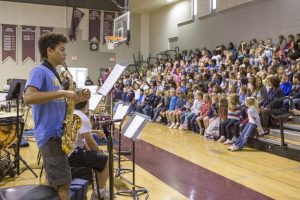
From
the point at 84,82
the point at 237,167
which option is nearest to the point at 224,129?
the point at 237,167

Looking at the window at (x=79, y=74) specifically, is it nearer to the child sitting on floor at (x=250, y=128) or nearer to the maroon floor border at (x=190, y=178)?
the maroon floor border at (x=190, y=178)

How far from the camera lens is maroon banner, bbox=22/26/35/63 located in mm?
17000

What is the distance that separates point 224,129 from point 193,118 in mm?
1471

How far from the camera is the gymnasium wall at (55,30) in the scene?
16734mm

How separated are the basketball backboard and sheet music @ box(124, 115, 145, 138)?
1024cm

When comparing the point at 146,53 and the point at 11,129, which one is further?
the point at 146,53

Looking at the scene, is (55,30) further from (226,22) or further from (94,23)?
(226,22)

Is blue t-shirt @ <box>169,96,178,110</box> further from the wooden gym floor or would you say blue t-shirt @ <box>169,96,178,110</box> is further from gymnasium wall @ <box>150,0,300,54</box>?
gymnasium wall @ <box>150,0,300,54</box>

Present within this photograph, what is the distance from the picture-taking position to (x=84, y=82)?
58.0 feet

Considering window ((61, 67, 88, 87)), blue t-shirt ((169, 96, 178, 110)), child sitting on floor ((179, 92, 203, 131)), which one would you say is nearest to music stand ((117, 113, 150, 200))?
child sitting on floor ((179, 92, 203, 131))

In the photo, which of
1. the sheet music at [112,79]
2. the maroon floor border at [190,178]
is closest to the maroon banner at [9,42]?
the maroon floor border at [190,178]

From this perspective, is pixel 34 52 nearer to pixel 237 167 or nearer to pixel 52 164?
pixel 237 167

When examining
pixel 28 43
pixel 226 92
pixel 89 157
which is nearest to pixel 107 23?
pixel 28 43

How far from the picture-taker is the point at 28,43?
17.0 m
